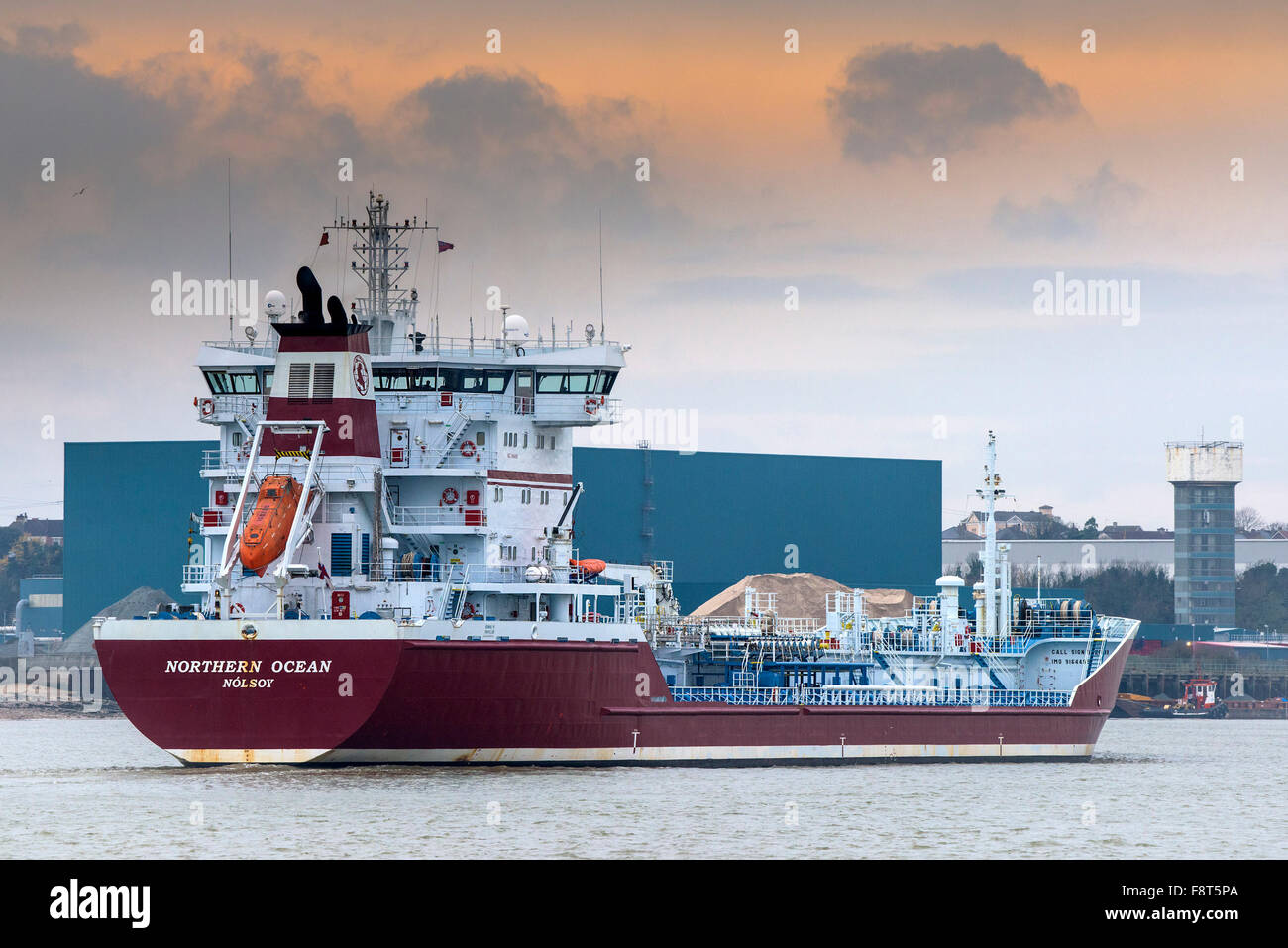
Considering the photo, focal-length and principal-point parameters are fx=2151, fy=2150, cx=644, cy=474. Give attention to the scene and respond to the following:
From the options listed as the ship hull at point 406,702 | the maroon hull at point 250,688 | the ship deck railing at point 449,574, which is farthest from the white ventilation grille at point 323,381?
the maroon hull at point 250,688

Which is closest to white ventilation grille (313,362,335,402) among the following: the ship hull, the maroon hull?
the ship hull

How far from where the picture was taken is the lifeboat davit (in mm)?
44031

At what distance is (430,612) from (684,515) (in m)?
51.5

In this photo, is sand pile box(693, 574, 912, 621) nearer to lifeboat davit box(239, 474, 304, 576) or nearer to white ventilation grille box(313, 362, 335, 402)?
white ventilation grille box(313, 362, 335, 402)

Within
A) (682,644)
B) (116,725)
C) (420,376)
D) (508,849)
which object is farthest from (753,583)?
(508,849)

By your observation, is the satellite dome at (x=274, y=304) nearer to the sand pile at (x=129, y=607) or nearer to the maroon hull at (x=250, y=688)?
the maroon hull at (x=250, y=688)

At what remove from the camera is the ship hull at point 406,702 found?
43312 millimetres

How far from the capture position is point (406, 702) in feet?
145

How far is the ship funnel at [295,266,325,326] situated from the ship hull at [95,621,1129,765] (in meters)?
7.17

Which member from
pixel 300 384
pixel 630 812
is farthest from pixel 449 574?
pixel 630 812

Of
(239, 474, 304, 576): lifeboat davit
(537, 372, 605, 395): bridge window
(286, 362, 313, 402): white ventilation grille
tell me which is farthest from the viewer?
(537, 372, 605, 395): bridge window

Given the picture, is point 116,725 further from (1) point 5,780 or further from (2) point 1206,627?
(2) point 1206,627

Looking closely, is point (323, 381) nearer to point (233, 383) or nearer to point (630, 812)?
point (233, 383)

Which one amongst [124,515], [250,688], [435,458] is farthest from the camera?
[124,515]
